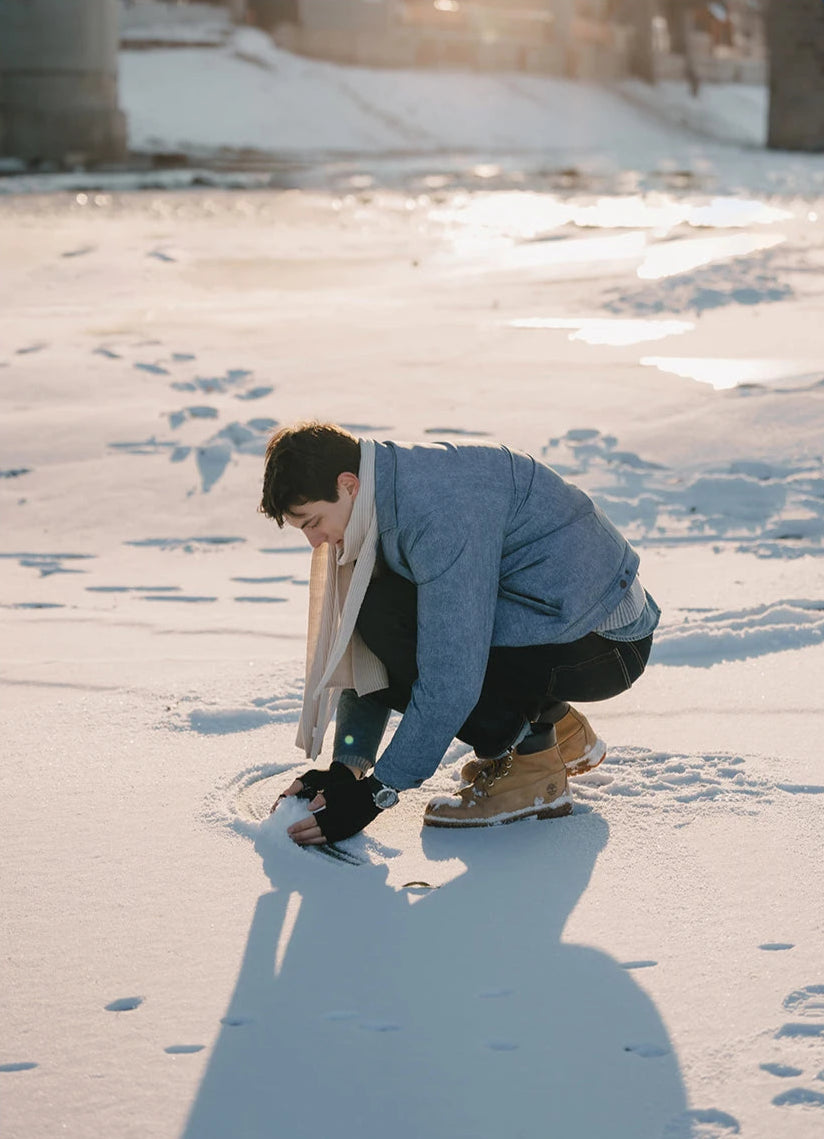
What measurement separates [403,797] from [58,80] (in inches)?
555

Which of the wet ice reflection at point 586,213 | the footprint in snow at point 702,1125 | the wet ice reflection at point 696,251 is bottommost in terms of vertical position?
the footprint in snow at point 702,1125

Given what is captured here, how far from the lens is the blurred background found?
15.3 meters

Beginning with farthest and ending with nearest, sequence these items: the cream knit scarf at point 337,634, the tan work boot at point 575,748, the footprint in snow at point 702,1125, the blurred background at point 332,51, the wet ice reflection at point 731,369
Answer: the blurred background at point 332,51
the wet ice reflection at point 731,369
the tan work boot at point 575,748
the cream knit scarf at point 337,634
the footprint in snow at point 702,1125

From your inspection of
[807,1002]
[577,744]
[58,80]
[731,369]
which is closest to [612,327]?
[731,369]

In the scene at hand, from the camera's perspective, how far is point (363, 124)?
2245 centimetres

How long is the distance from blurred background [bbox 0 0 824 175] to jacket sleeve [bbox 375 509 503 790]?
1344 centimetres

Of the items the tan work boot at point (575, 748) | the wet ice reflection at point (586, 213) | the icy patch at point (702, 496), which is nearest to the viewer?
the tan work boot at point (575, 748)

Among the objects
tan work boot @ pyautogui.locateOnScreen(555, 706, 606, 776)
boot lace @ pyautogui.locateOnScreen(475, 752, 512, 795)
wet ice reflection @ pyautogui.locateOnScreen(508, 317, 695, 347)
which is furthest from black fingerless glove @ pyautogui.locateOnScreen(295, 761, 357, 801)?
wet ice reflection @ pyautogui.locateOnScreen(508, 317, 695, 347)

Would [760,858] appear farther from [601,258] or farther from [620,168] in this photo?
[620,168]

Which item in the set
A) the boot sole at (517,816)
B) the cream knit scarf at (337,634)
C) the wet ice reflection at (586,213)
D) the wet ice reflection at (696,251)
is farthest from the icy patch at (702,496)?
the wet ice reflection at (586,213)

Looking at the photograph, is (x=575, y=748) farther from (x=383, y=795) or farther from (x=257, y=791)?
(x=257, y=791)

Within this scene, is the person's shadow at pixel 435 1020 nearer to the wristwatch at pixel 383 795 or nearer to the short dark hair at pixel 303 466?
the wristwatch at pixel 383 795

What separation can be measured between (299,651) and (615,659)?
1125 mm

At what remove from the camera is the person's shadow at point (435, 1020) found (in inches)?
72.1
